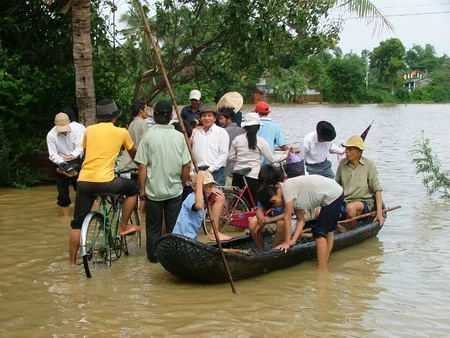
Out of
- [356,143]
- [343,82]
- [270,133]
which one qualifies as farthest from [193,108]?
[343,82]

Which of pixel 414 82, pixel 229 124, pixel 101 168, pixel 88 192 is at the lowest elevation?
pixel 88 192

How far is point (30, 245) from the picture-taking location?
930 centimetres

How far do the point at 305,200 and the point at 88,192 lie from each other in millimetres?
2365

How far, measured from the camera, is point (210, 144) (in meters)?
9.74

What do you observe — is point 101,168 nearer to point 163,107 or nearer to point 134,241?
point 163,107

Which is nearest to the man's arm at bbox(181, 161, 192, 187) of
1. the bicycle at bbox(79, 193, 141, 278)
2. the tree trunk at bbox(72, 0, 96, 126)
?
the bicycle at bbox(79, 193, 141, 278)

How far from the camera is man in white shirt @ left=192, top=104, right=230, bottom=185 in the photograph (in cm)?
973

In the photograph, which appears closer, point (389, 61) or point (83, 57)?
point (83, 57)

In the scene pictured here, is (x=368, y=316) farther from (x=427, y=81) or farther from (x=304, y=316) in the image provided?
(x=427, y=81)

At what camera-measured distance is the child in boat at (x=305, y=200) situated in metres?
7.65

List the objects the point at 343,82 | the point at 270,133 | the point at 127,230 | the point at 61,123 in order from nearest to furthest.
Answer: the point at 127,230, the point at 61,123, the point at 270,133, the point at 343,82

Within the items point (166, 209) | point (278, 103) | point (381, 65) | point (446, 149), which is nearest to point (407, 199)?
point (166, 209)

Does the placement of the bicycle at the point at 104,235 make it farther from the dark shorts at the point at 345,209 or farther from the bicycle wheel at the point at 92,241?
the dark shorts at the point at 345,209

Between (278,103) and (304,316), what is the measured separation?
221 ft
